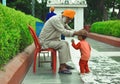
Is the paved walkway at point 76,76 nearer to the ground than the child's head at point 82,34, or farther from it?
nearer to the ground

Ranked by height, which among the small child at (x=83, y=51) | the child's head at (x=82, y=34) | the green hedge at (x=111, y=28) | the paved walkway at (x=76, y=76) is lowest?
the green hedge at (x=111, y=28)

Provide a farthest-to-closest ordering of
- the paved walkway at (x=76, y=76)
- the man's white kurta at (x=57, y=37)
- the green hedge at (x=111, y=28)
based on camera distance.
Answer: the green hedge at (x=111, y=28) < the man's white kurta at (x=57, y=37) < the paved walkway at (x=76, y=76)

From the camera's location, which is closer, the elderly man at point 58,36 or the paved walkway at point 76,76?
the paved walkway at point 76,76

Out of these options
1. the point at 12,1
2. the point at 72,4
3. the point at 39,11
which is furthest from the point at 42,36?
the point at 39,11

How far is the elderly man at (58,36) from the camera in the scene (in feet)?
30.3

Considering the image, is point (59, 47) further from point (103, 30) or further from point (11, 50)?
point (103, 30)

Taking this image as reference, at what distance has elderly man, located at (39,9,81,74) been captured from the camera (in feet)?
30.3

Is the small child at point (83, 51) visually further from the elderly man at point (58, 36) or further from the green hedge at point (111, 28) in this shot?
the green hedge at point (111, 28)

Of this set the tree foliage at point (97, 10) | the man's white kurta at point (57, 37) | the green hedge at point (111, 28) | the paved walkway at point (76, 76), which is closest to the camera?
the paved walkway at point (76, 76)

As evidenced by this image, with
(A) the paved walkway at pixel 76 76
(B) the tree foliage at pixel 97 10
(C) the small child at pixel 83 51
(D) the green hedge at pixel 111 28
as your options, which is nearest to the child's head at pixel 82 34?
(C) the small child at pixel 83 51

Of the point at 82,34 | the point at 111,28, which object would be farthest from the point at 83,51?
the point at 111,28

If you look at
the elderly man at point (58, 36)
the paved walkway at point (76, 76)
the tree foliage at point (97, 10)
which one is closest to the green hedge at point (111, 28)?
the paved walkway at point (76, 76)

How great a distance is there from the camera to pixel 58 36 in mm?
9617

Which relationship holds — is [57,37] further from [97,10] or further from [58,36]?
[97,10]
